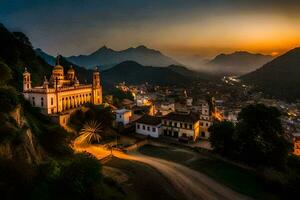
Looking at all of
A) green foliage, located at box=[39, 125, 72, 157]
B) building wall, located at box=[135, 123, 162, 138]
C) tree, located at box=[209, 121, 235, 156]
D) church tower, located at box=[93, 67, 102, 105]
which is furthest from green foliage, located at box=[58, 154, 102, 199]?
church tower, located at box=[93, 67, 102, 105]

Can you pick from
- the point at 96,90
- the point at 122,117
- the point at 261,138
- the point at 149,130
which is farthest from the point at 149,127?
the point at 261,138

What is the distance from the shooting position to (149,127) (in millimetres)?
48938

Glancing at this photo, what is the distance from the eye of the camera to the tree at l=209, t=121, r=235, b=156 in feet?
128

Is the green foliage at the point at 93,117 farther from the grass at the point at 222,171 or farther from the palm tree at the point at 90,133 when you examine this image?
the grass at the point at 222,171

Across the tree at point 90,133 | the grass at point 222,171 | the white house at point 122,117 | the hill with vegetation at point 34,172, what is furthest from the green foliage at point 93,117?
the hill with vegetation at point 34,172

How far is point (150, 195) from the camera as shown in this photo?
83.8ft

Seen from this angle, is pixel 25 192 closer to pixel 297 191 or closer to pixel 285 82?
pixel 297 191

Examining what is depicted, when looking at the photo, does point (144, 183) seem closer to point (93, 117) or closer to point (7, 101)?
point (7, 101)

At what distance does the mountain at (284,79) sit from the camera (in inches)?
5859

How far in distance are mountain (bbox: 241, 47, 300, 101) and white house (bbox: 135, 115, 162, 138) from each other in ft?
371

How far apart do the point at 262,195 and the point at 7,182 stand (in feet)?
77.5

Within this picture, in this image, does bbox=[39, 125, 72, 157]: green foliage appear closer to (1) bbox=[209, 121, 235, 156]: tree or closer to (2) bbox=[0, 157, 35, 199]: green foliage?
(2) bbox=[0, 157, 35, 199]: green foliage

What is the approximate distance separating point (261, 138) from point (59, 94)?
32406mm

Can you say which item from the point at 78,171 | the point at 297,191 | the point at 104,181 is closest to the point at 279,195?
the point at 297,191
